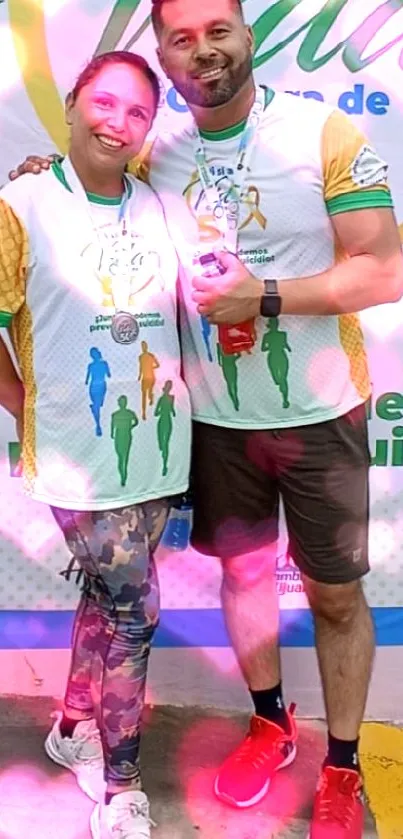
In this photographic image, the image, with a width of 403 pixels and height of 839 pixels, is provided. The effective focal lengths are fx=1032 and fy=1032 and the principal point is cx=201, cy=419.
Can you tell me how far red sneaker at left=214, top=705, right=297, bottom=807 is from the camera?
2160 millimetres

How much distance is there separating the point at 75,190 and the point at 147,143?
1.05 ft

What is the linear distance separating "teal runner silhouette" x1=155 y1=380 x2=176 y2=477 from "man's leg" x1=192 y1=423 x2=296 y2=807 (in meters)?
0.17

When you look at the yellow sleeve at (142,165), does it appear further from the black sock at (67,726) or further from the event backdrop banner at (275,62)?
the black sock at (67,726)

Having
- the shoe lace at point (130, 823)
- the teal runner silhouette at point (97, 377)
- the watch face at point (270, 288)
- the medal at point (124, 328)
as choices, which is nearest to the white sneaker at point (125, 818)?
the shoe lace at point (130, 823)

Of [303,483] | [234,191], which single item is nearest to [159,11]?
[234,191]

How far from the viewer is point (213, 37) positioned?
1791mm

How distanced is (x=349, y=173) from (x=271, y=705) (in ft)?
3.78

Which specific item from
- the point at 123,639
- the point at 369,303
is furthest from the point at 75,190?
the point at 123,639

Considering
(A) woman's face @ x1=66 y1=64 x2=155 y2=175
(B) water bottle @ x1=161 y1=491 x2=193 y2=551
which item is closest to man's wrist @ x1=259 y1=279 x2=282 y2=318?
(A) woman's face @ x1=66 y1=64 x2=155 y2=175

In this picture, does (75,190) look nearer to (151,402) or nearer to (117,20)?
(151,402)

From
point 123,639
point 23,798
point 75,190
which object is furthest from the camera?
point 23,798

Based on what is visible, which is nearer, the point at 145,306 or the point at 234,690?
the point at 145,306

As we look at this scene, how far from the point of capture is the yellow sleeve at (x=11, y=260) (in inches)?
67.3

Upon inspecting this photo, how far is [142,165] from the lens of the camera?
1949 mm
